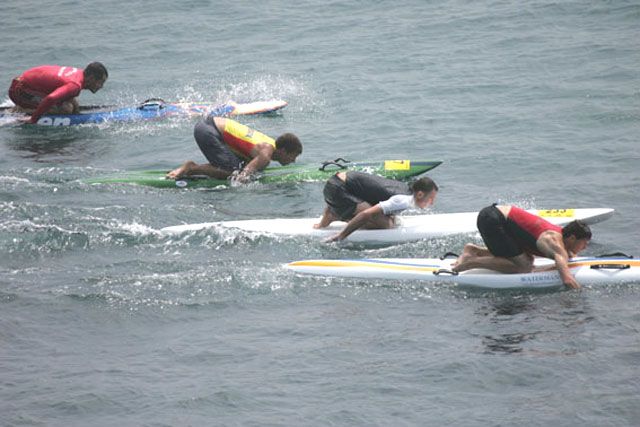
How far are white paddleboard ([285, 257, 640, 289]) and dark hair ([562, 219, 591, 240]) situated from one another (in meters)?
0.57

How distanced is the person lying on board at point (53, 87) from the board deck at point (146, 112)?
196 millimetres

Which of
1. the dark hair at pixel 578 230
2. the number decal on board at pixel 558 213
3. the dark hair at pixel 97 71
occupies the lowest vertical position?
the number decal on board at pixel 558 213

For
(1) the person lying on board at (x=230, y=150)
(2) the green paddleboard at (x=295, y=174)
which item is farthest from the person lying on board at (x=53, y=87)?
(1) the person lying on board at (x=230, y=150)

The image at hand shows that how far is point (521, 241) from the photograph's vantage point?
38.2 ft

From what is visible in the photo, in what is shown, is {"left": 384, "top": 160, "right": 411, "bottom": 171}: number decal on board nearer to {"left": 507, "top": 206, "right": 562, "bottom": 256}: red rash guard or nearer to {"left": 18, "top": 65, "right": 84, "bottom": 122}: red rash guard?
{"left": 507, "top": 206, "right": 562, "bottom": 256}: red rash guard

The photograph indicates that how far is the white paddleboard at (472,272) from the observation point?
11633mm

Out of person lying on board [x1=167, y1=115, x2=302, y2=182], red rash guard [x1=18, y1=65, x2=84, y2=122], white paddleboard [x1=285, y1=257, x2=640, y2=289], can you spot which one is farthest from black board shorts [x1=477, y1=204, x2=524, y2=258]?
red rash guard [x1=18, y1=65, x2=84, y2=122]

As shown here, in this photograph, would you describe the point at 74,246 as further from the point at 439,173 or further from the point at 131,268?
the point at 439,173

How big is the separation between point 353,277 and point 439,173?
4.87 metres

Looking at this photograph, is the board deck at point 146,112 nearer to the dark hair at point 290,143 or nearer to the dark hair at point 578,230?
the dark hair at point 290,143

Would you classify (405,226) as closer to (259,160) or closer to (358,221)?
(358,221)

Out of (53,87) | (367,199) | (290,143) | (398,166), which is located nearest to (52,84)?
(53,87)

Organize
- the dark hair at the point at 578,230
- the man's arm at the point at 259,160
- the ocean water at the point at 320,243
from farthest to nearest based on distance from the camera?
1. the man's arm at the point at 259,160
2. the dark hair at the point at 578,230
3. the ocean water at the point at 320,243

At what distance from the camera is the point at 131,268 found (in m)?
A: 12.4
